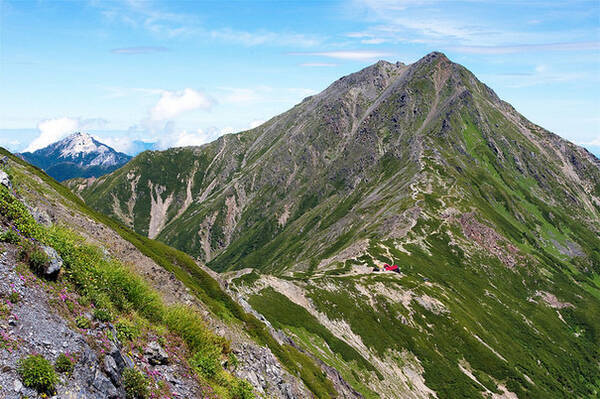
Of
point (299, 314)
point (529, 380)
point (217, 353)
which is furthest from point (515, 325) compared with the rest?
point (217, 353)

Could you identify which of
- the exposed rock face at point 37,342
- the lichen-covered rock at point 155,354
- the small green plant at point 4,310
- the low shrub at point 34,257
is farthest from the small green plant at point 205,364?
the small green plant at point 4,310

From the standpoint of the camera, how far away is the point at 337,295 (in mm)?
116812

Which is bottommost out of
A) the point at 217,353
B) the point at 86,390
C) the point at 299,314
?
the point at 299,314

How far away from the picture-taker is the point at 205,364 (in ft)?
A: 70.1

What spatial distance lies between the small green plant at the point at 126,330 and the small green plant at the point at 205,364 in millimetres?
4089

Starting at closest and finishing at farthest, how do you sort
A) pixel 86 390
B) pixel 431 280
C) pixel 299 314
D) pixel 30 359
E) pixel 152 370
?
1. pixel 30 359
2. pixel 86 390
3. pixel 152 370
4. pixel 299 314
5. pixel 431 280

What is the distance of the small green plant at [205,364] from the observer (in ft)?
68.4

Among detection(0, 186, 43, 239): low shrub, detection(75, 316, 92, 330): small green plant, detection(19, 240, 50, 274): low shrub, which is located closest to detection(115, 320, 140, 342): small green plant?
detection(75, 316, 92, 330): small green plant

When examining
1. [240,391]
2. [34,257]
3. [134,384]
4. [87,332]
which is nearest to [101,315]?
[87,332]

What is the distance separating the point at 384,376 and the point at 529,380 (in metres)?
77.2

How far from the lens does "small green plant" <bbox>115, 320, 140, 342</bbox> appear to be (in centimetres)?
1789

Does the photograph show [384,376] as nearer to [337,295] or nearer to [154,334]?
[337,295]

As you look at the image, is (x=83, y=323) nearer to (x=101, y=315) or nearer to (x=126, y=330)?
(x=101, y=315)

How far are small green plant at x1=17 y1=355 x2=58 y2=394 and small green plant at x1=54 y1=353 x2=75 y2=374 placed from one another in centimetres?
59
